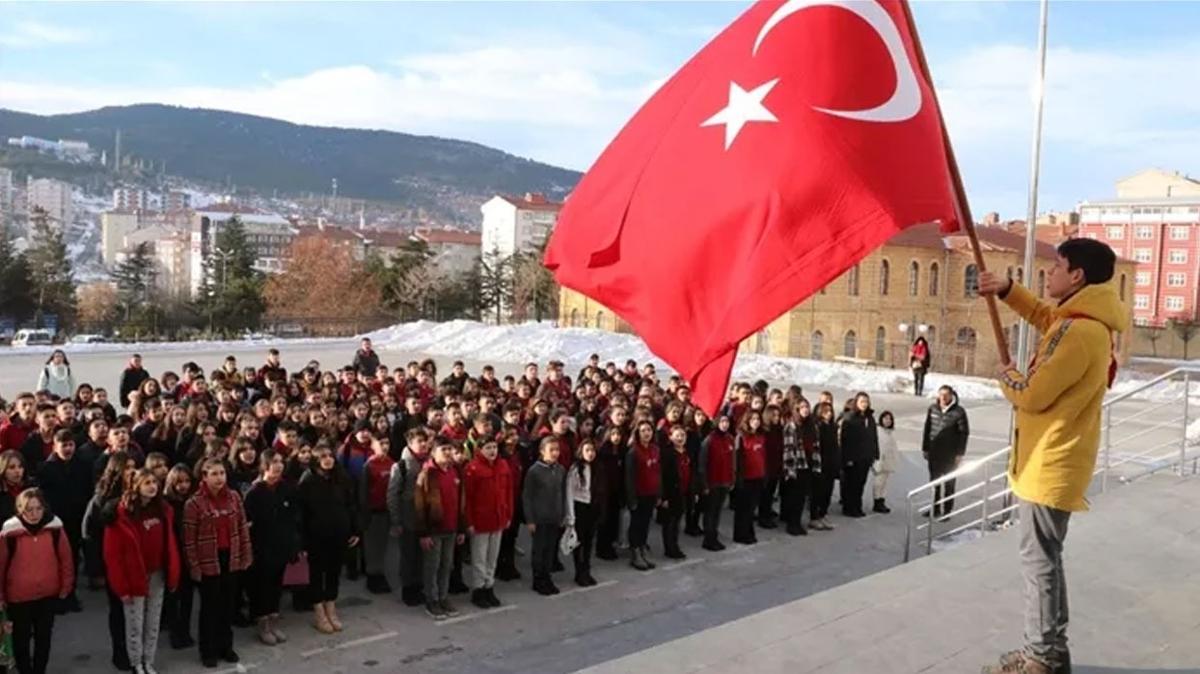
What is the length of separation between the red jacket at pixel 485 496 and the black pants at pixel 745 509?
3791 millimetres

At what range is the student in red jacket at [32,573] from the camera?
22.3ft

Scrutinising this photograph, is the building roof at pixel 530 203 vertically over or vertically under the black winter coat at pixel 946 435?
over

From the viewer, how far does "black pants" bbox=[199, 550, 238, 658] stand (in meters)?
7.62

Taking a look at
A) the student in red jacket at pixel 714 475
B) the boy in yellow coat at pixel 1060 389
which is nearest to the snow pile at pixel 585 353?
the student in red jacket at pixel 714 475

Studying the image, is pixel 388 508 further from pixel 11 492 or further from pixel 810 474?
pixel 810 474

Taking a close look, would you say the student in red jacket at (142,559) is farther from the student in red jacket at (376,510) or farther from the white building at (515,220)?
the white building at (515,220)

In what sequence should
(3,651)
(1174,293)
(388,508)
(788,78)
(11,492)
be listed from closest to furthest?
(788,78) → (3,651) → (11,492) → (388,508) → (1174,293)

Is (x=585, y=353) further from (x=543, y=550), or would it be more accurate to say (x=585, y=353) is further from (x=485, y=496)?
(x=485, y=496)

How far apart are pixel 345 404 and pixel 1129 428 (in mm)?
18600

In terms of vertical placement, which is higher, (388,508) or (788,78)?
(788,78)

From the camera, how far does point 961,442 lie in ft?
43.9

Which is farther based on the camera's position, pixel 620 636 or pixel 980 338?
pixel 980 338

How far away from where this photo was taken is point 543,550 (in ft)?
32.3

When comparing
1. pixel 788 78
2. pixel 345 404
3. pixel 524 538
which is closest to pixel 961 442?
pixel 524 538
